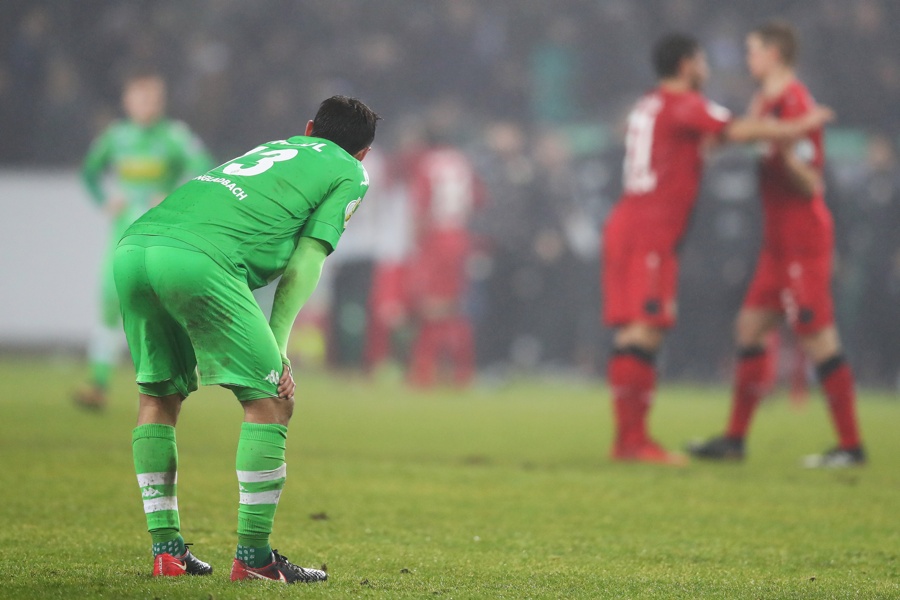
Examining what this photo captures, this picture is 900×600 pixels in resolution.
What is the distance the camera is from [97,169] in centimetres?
862

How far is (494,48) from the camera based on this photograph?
16.3 metres

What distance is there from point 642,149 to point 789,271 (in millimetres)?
1031

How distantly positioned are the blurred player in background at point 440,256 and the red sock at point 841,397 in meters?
6.55

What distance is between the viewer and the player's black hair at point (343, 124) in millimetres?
3441

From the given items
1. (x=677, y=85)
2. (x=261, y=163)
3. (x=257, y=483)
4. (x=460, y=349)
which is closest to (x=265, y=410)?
(x=257, y=483)

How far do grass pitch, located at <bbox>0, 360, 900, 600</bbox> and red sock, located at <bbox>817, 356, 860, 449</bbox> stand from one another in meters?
0.26

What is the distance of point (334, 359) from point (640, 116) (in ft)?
28.1

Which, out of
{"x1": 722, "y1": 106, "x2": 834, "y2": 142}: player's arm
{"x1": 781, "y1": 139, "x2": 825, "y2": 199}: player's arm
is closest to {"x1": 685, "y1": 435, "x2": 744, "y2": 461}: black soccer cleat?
{"x1": 781, "y1": 139, "x2": 825, "y2": 199}: player's arm

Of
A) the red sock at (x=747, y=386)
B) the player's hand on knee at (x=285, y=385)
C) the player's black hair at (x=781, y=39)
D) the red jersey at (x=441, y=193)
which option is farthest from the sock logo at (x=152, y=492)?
the red jersey at (x=441, y=193)

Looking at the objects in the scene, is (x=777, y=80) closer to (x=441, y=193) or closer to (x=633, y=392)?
(x=633, y=392)

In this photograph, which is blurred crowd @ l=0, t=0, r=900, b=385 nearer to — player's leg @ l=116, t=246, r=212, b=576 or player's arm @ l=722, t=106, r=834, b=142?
player's arm @ l=722, t=106, r=834, b=142

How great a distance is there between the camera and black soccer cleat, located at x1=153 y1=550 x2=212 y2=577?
3.28 m

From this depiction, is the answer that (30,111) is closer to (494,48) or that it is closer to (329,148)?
(494,48)

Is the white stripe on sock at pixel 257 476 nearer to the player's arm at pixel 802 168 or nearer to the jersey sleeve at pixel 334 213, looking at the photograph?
the jersey sleeve at pixel 334 213
